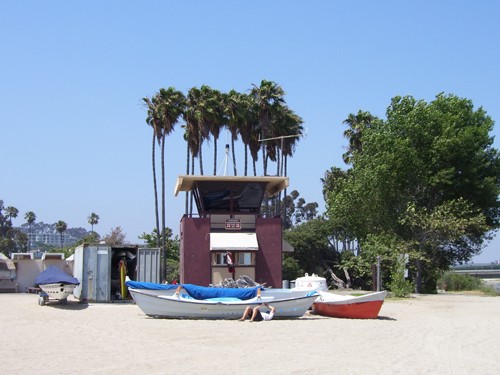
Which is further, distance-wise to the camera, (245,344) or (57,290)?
(57,290)

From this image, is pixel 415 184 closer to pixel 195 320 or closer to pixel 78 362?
pixel 195 320

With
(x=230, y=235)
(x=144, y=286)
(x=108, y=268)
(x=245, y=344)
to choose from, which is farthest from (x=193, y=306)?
(x=230, y=235)

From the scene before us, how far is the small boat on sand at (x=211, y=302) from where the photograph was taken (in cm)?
2145

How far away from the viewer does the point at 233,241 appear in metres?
30.2

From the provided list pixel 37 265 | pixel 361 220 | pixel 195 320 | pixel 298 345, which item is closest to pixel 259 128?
pixel 361 220

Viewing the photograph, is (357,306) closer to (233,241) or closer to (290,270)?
(233,241)

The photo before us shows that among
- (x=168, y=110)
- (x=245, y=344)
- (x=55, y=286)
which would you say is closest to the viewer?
(x=245, y=344)

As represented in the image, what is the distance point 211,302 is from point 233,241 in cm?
886

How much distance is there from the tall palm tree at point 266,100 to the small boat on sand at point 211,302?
28.9 metres

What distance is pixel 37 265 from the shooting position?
40500 millimetres

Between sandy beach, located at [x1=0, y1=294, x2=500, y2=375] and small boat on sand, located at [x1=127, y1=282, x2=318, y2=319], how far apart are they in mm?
608

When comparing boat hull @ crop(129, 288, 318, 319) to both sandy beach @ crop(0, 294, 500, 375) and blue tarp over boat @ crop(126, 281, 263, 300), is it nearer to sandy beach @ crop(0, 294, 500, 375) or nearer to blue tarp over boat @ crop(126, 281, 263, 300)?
blue tarp over boat @ crop(126, 281, 263, 300)

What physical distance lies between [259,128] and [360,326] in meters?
33.5

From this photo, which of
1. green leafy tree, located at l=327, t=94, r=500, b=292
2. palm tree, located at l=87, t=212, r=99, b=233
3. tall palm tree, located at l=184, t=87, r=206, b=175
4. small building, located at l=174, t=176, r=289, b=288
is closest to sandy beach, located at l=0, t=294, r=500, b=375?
small building, located at l=174, t=176, r=289, b=288
